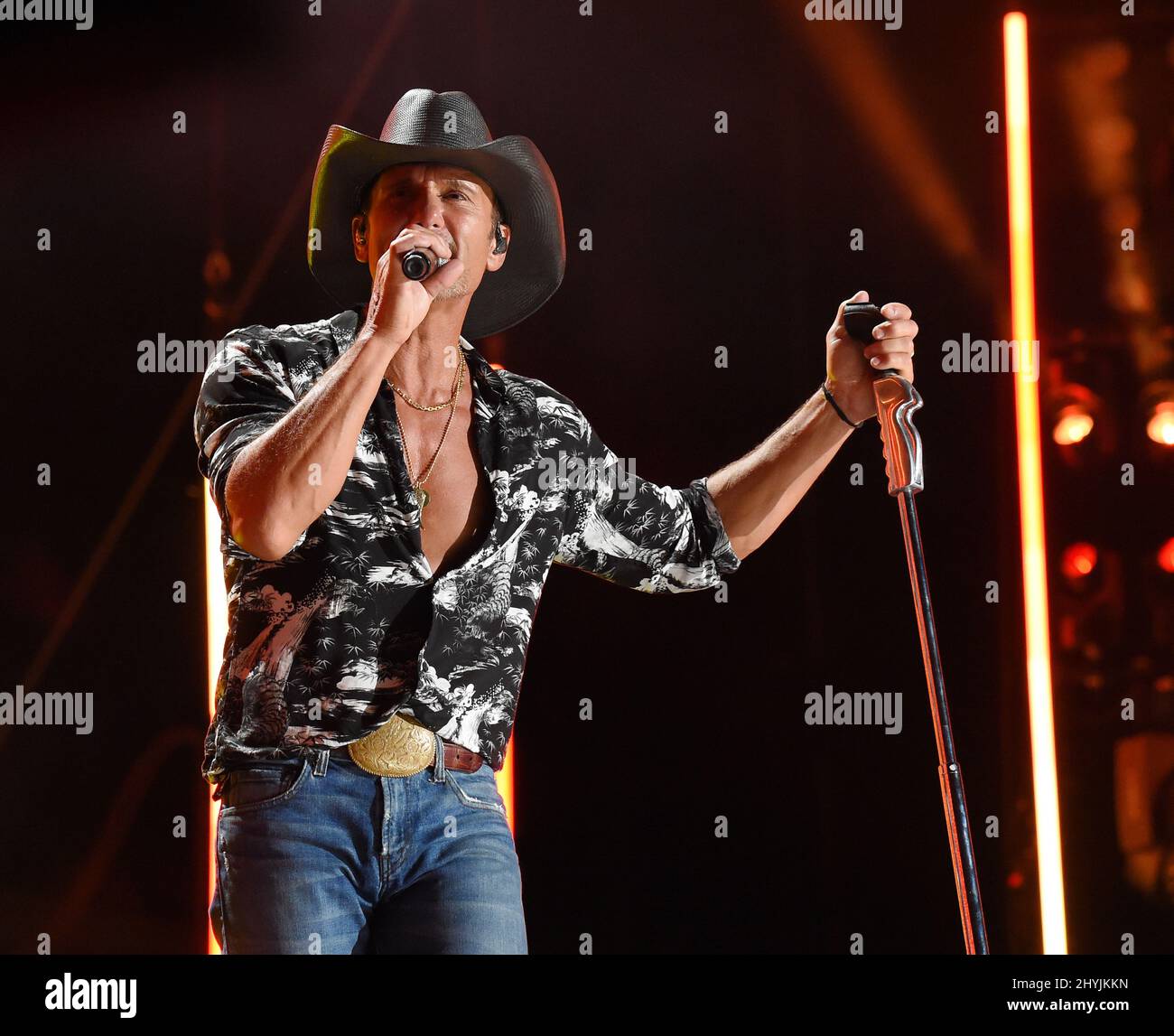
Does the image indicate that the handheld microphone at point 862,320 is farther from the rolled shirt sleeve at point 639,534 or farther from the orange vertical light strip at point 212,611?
the orange vertical light strip at point 212,611

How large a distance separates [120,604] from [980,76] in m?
2.47

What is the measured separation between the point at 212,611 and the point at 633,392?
3.78 feet

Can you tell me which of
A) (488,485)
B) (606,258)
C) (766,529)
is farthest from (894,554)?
(488,485)

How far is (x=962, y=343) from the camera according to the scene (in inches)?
115

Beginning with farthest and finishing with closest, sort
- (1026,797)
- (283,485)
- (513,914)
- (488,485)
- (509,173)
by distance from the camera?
(1026,797) < (509,173) < (488,485) < (513,914) < (283,485)

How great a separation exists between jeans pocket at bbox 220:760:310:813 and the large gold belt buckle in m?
0.09

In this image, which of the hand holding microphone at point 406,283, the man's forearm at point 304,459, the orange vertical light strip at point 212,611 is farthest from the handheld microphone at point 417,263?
the orange vertical light strip at point 212,611

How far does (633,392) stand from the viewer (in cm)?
297

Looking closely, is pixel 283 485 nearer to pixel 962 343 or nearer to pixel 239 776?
pixel 239 776

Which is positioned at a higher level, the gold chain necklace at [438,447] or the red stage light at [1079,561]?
the gold chain necklace at [438,447]

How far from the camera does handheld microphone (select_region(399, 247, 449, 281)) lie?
5.68 feet

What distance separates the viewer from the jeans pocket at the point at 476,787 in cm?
182

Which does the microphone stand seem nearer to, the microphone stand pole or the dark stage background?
the microphone stand pole

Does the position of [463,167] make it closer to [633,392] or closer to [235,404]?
[235,404]
